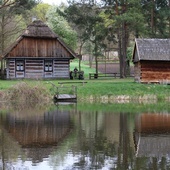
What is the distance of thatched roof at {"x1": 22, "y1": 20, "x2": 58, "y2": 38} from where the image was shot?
50.9 meters

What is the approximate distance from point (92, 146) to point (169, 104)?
781 inches

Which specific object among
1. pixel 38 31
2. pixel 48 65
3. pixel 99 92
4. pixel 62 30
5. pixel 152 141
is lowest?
pixel 152 141

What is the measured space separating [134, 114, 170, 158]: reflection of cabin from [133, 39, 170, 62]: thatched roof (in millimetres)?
15047

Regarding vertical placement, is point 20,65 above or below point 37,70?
above

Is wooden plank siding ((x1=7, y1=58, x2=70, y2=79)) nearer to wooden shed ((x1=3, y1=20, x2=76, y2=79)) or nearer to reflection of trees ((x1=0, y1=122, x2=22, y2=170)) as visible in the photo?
wooden shed ((x1=3, y1=20, x2=76, y2=79))

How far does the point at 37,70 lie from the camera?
52.0 meters

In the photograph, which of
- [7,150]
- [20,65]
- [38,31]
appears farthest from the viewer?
[20,65]

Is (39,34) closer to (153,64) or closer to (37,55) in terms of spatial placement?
(37,55)

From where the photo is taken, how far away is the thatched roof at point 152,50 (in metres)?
44.7

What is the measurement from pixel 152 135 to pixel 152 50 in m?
24.2

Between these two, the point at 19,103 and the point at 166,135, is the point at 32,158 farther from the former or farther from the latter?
the point at 19,103

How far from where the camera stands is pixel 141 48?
149 ft

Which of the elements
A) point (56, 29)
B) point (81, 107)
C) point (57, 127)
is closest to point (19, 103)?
point (81, 107)

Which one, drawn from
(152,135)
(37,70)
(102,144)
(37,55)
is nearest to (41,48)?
(37,55)
